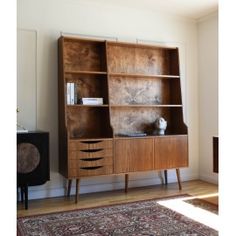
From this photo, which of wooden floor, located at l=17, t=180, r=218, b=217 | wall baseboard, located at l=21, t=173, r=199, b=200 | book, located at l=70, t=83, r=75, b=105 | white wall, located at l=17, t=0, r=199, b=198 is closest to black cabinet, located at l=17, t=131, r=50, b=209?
wooden floor, located at l=17, t=180, r=218, b=217

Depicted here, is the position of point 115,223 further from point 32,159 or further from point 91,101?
point 91,101

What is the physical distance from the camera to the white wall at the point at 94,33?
11.8 feet

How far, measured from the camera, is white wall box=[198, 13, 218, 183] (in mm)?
4305

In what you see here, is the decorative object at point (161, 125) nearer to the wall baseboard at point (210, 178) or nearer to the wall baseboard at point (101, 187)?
the wall baseboard at point (101, 187)

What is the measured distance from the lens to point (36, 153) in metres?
3.14

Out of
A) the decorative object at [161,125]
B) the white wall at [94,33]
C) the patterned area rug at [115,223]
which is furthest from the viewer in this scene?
the decorative object at [161,125]

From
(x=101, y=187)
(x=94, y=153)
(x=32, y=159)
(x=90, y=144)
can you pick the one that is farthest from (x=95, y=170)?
(x=32, y=159)

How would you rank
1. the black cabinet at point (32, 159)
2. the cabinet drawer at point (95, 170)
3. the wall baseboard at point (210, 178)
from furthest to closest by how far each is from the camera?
the wall baseboard at point (210, 178) < the cabinet drawer at point (95, 170) < the black cabinet at point (32, 159)

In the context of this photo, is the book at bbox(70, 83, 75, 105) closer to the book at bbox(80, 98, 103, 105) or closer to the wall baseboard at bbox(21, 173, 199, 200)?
the book at bbox(80, 98, 103, 105)

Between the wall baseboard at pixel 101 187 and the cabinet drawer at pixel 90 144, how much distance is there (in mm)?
670

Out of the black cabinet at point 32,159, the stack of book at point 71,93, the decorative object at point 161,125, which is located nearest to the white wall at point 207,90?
the decorative object at point 161,125

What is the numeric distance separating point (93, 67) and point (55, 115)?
2.59 feet

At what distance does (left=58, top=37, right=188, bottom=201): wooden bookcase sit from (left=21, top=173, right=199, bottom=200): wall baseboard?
1.06ft
